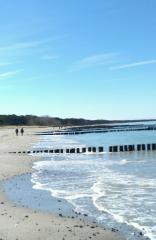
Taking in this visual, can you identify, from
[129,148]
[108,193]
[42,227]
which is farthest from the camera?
[129,148]

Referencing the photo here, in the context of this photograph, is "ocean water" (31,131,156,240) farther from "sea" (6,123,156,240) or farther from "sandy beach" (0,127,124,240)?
Result: "sandy beach" (0,127,124,240)

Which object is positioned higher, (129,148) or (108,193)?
(129,148)

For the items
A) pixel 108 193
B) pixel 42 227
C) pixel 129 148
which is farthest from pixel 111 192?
pixel 129 148

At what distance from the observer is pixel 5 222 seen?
44.4 feet

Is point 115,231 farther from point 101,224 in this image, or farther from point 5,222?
point 5,222

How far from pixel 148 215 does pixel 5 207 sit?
15.5ft

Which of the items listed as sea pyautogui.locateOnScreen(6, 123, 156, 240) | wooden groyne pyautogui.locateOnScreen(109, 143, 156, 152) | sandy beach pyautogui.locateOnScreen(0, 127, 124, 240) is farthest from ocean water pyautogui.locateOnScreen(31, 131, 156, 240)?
wooden groyne pyautogui.locateOnScreen(109, 143, 156, 152)

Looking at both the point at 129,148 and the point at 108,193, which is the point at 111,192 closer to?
the point at 108,193

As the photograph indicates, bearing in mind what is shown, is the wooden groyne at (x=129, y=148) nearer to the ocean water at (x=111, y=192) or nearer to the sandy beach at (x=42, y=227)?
the ocean water at (x=111, y=192)

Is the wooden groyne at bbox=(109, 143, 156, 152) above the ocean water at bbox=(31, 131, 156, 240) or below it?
above

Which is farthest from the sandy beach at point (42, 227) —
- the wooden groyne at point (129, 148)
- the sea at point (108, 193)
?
the wooden groyne at point (129, 148)

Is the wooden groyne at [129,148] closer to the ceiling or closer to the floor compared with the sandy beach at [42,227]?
closer to the ceiling

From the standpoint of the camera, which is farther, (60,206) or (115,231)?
(60,206)

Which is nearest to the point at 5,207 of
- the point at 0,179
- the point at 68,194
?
the point at 68,194
